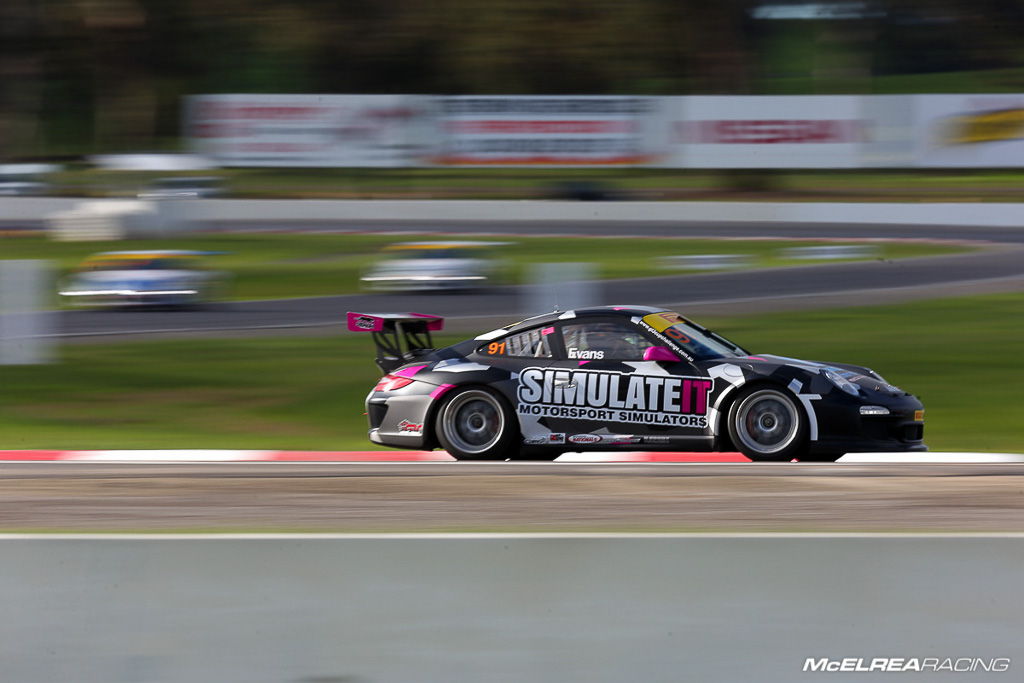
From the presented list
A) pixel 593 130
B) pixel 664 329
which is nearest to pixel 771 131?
pixel 593 130

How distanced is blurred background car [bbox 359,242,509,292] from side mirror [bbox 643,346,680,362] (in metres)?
10.4

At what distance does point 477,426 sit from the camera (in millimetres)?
8992

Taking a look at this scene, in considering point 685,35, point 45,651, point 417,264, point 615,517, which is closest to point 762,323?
point 417,264

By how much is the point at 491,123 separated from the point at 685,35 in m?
9.72

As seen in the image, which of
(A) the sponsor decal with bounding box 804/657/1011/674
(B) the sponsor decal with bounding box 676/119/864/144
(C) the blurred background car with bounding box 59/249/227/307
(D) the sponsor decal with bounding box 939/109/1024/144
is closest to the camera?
(A) the sponsor decal with bounding box 804/657/1011/674

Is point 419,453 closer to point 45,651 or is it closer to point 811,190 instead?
point 45,651

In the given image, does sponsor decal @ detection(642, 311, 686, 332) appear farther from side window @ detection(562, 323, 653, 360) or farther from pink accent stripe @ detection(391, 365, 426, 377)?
pink accent stripe @ detection(391, 365, 426, 377)

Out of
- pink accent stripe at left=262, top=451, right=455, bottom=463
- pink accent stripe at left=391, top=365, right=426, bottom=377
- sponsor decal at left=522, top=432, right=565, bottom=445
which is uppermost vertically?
pink accent stripe at left=391, top=365, right=426, bottom=377

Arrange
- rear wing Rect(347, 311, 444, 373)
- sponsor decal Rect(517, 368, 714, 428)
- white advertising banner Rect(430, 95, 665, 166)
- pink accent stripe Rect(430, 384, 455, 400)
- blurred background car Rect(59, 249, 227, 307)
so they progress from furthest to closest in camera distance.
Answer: white advertising banner Rect(430, 95, 665, 166) → blurred background car Rect(59, 249, 227, 307) → rear wing Rect(347, 311, 444, 373) → pink accent stripe Rect(430, 384, 455, 400) → sponsor decal Rect(517, 368, 714, 428)

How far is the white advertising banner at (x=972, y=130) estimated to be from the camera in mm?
27266

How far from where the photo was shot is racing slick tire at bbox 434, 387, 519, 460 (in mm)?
8898

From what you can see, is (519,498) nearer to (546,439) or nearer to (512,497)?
(512,497)

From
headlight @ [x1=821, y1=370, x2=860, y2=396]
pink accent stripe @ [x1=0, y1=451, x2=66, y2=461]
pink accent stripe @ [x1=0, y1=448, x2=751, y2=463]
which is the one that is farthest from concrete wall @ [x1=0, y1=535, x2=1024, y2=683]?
pink accent stripe @ [x1=0, y1=451, x2=66, y2=461]

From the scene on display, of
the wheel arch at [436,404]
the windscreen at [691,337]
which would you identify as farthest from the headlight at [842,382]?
the wheel arch at [436,404]
